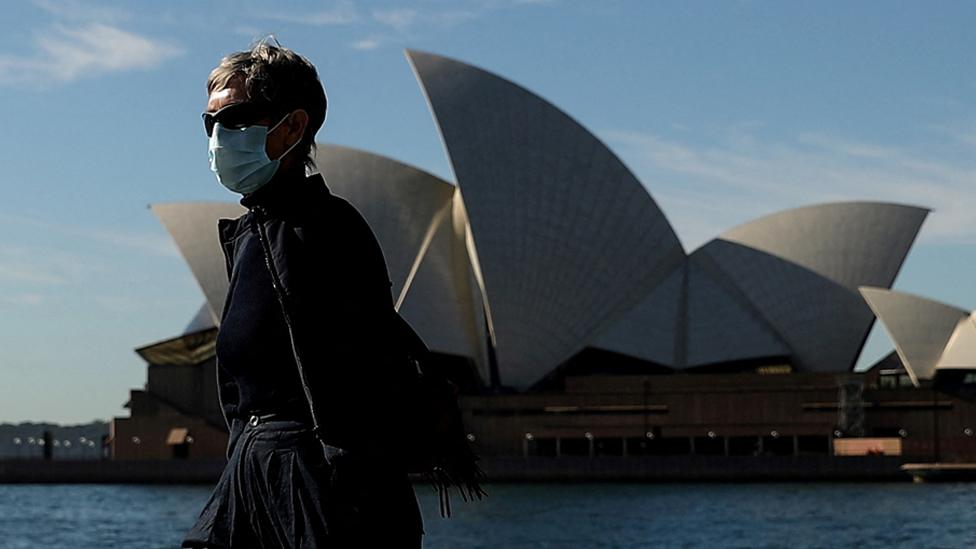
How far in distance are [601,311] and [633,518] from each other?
75.8 ft

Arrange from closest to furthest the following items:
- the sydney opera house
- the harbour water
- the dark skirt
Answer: the dark skirt < the harbour water < the sydney opera house

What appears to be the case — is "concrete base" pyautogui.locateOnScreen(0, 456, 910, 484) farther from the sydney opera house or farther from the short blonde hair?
the short blonde hair

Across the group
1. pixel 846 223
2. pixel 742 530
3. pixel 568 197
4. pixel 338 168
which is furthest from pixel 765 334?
pixel 742 530

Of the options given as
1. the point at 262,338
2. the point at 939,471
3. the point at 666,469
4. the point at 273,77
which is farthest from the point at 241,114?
the point at 666,469

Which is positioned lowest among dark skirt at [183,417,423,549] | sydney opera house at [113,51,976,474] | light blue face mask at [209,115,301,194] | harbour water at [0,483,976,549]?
harbour water at [0,483,976,549]

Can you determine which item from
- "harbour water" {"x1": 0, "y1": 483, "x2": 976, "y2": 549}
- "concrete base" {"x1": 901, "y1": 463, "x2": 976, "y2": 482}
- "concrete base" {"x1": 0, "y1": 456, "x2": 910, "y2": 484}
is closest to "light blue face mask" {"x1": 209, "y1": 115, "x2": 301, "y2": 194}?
"harbour water" {"x1": 0, "y1": 483, "x2": 976, "y2": 549}

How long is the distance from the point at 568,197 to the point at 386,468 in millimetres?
50174

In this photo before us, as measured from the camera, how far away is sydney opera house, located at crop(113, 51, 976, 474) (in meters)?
52.6

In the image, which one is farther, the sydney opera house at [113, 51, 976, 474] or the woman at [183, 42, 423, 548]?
the sydney opera house at [113, 51, 976, 474]

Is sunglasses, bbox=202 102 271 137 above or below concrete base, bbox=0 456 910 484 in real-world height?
above

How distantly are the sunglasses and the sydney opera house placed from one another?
4888 cm

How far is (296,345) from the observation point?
8.41 feet

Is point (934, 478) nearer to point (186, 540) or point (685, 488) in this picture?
point (685, 488)

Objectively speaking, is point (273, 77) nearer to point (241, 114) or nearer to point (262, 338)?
point (241, 114)
